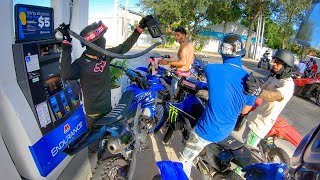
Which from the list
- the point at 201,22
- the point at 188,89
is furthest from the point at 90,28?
the point at 201,22

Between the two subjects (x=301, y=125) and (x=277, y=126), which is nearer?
(x=277, y=126)

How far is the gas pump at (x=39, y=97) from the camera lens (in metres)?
2.09

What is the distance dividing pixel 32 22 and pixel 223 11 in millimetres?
31196

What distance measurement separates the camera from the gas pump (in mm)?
2086

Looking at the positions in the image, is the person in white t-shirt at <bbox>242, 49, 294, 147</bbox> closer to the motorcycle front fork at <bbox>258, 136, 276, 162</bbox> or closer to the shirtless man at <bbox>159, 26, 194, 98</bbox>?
the motorcycle front fork at <bbox>258, 136, 276, 162</bbox>

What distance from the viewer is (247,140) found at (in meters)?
3.53

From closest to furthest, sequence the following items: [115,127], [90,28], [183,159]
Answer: [115,127] → [90,28] → [183,159]

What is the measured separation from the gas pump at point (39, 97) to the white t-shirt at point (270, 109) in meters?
2.31

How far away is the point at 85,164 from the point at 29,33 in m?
1.63

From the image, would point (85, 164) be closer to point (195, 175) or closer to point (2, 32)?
point (195, 175)

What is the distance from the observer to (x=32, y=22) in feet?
7.23

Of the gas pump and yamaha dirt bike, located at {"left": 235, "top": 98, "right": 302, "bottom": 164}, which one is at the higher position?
the gas pump

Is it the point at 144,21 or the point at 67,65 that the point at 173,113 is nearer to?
the point at 144,21

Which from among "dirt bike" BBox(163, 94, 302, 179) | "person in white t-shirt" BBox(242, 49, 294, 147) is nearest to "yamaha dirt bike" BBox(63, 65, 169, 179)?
"dirt bike" BBox(163, 94, 302, 179)
